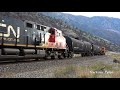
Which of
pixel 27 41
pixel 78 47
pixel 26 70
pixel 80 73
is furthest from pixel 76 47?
pixel 80 73

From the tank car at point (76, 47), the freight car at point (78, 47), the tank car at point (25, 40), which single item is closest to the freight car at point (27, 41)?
the tank car at point (25, 40)

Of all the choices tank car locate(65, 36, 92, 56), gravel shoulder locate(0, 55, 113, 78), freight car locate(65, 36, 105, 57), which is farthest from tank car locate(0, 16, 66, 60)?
freight car locate(65, 36, 105, 57)

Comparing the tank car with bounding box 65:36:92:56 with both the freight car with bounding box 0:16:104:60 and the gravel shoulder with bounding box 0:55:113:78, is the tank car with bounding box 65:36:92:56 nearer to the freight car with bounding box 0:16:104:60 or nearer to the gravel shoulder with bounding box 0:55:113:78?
the freight car with bounding box 0:16:104:60

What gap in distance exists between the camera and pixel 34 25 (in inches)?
944

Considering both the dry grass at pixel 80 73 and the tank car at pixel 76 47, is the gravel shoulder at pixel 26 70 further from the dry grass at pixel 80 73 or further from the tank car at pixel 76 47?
the tank car at pixel 76 47

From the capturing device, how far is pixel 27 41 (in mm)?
21781

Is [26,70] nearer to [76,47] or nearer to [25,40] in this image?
[25,40]

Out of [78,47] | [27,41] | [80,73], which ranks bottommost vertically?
[80,73]

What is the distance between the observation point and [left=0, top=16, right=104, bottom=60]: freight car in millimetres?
18172

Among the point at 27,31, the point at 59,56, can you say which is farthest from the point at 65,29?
the point at 27,31
